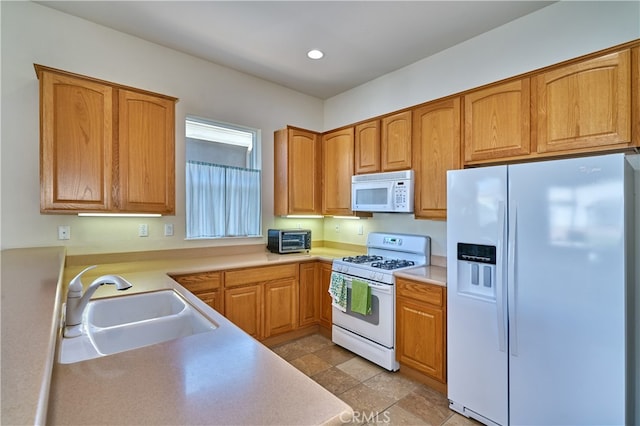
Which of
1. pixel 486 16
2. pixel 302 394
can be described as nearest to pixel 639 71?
pixel 486 16

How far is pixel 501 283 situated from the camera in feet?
6.10

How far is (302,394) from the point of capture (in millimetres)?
761

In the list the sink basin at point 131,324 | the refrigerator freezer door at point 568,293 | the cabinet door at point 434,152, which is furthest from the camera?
the cabinet door at point 434,152

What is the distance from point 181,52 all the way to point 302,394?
10.7ft

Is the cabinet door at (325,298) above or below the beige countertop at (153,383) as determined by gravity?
below

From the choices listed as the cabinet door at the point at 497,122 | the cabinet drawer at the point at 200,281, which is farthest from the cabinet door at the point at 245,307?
the cabinet door at the point at 497,122

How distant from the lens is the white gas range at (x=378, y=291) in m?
2.56

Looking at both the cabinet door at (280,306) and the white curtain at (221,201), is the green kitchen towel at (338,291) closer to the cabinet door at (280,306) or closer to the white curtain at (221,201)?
the cabinet door at (280,306)

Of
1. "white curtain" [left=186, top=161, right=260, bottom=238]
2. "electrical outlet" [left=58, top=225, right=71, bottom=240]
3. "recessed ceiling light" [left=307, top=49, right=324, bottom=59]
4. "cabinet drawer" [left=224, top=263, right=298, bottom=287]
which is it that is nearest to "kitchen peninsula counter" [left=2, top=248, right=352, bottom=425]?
"electrical outlet" [left=58, top=225, right=71, bottom=240]

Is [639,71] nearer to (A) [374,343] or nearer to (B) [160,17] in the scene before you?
(A) [374,343]

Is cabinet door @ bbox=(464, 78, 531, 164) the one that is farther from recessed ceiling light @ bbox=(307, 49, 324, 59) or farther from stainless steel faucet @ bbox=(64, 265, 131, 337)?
stainless steel faucet @ bbox=(64, 265, 131, 337)

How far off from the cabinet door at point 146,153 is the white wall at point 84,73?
41 cm

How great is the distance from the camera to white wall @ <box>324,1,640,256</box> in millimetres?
2035

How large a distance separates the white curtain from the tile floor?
54.1 inches
